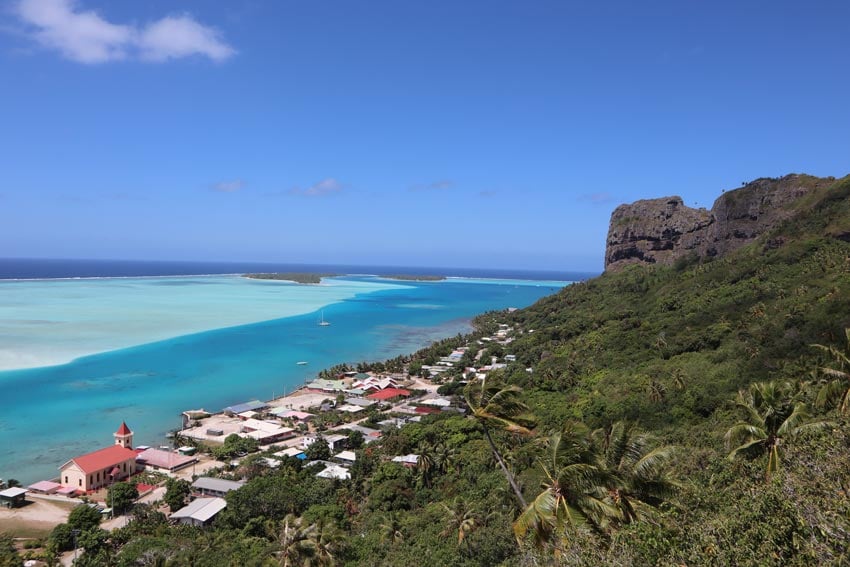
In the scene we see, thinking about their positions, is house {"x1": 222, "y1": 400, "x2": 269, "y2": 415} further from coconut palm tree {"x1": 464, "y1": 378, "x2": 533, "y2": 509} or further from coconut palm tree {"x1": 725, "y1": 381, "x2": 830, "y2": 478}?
coconut palm tree {"x1": 725, "y1": 381, "x2": 830, "y2": 478}

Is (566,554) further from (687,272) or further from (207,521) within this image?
(687,272)

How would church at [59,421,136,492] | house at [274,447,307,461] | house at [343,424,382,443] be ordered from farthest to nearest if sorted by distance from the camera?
house at [343,424,382,443]
house at [274,447,307,461]
church at [59,421,136,492]

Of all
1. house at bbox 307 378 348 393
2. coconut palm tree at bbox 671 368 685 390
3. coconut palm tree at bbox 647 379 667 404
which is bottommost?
house at bbox 307 378 348 393

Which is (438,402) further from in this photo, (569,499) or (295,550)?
(569,499)

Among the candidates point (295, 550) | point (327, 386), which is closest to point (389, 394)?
point (327, 386)

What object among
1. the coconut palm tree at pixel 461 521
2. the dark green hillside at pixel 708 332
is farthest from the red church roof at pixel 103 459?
the dark green hillside at pixel 708 332

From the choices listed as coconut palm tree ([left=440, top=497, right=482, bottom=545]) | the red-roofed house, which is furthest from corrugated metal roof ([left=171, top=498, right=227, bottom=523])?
the red-roofed house
